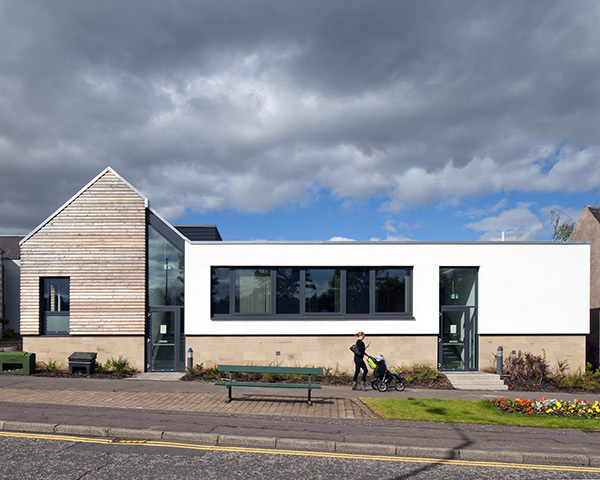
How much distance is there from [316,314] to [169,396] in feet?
19.0

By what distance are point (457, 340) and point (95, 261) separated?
13.4 m

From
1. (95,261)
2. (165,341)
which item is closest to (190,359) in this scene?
(165,341)

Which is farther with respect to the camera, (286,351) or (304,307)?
(304,307)

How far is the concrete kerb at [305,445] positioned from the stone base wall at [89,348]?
687cm

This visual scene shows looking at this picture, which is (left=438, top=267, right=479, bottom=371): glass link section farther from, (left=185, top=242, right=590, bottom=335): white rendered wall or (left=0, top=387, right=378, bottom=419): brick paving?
(left=0, top=387, right=378, bottom=419): brick paving

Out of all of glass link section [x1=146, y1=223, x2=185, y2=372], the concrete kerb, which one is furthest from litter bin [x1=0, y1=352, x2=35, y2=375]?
the concrete kerb

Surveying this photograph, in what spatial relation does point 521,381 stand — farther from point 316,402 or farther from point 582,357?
point 316,402

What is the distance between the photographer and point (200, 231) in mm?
21594

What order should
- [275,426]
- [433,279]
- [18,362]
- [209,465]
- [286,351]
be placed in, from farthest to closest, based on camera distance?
[433,279]
[286,351]
[18,362]
[275,426]
[209,465]

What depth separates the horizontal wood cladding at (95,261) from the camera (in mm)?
15484

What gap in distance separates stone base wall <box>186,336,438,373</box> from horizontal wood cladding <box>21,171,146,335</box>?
2.59m

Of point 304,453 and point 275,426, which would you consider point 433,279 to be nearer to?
point 275,426

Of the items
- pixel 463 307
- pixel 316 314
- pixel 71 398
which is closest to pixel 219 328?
pixel 316 314

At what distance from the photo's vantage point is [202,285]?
15.4 meters
